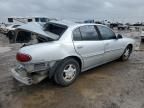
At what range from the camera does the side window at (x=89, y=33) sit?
4877 mm

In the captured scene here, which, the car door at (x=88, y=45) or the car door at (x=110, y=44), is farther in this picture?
the car door at (x=110, y=44)

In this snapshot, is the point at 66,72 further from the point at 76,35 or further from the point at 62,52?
the point at 76,35

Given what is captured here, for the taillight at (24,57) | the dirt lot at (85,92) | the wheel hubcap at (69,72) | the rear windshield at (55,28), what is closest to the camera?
the dirt lot at (85,92)

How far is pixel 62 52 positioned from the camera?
4164mm

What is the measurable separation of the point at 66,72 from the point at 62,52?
1.77 ft

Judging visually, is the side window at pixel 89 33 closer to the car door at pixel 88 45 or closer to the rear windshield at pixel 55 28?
the car door at pixel 88 45

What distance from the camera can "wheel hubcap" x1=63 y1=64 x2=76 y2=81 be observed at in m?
4.39

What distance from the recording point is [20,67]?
4.21 metres

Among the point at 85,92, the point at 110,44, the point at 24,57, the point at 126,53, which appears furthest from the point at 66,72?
the point at 126,53

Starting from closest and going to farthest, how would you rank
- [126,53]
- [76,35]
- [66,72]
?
[66,72]
[76,35]
[126,53]

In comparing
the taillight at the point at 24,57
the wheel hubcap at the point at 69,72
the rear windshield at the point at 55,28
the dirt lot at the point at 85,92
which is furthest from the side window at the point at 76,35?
the taillight at the point at 24,57

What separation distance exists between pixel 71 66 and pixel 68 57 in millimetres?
263

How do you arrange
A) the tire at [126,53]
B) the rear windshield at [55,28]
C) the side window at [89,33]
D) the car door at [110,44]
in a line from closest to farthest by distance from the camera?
the rear windshield at [55,28] < the side window at [89,33] < the car door at [110,44] < the tire at [126,53]

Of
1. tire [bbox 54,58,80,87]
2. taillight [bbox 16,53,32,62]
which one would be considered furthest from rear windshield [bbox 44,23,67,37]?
taillight [bbox 16,53,32,62]
